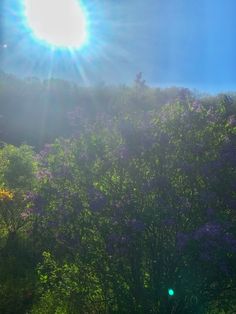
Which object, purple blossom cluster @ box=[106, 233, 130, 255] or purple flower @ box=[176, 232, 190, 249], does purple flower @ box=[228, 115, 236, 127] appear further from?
purple blossom cluster @ box=[106, 233, 130, 255]

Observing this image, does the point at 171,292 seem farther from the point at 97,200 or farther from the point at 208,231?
the point at 97,200

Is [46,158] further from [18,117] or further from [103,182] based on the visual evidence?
[18,117]

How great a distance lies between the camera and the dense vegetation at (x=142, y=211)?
9.53 metres

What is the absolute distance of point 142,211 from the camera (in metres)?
9.71

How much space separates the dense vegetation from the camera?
31.3ft

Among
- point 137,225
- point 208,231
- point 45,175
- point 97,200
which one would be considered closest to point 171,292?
point 137,225

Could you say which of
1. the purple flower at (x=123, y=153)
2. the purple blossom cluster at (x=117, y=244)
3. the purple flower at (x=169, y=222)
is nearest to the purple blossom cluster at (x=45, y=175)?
the purple flower at (x=123, y=153)

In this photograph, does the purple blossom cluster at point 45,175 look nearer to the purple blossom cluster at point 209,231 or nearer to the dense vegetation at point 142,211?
the dense vegetation at point 142,211

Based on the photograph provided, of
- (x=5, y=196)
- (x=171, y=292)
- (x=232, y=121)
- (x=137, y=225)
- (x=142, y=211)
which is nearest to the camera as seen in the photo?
(x=137, y=225)

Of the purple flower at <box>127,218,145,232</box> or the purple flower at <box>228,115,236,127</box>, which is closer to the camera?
the purple flower at <box>127,218,145,232</box>

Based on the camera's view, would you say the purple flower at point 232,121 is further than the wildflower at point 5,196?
No

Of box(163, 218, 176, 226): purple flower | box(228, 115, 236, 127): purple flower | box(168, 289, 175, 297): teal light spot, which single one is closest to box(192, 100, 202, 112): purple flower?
box(228, 115, 236, 127): purple flower

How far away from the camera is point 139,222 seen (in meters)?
9.32

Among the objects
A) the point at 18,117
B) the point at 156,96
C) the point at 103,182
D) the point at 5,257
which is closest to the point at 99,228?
the point at 103,182
